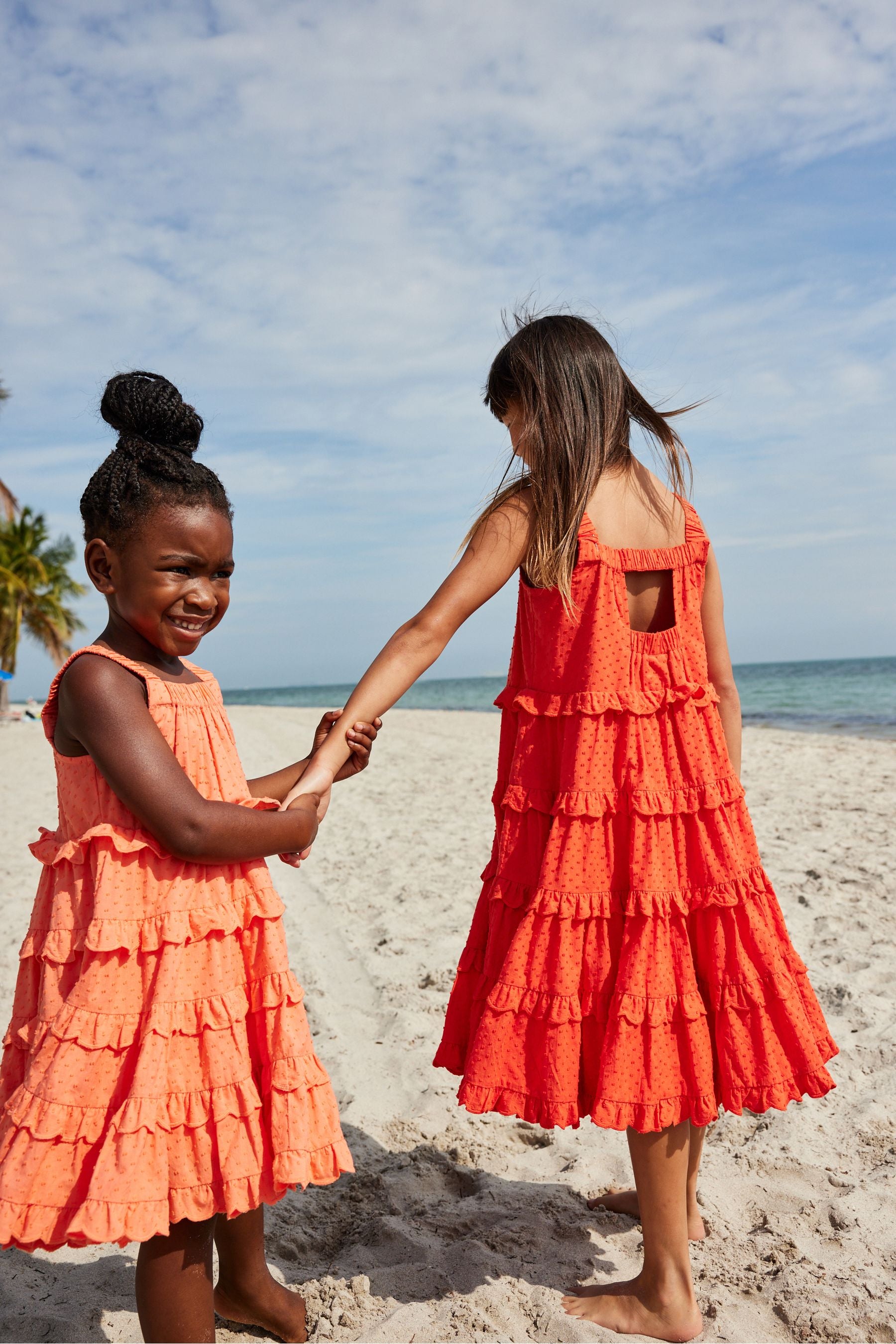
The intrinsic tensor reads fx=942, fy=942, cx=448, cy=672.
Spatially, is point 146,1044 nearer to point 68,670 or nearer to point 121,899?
point 121,899

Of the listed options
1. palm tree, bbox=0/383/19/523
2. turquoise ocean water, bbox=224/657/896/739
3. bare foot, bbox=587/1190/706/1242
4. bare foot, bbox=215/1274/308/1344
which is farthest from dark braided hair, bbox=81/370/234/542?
palm tree, bbox=0/383/19/523

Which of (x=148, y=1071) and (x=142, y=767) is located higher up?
(x=142, y=767)

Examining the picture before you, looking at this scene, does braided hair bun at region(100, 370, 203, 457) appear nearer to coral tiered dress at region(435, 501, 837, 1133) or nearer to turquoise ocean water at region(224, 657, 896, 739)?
coral tiered dress at region(435, 501, 837, 1133)

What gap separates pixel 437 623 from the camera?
2289 mm

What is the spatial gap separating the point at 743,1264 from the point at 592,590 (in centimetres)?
177

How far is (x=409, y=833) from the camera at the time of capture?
770 centimetres

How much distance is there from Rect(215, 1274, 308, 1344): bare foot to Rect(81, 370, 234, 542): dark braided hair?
5.62 ft

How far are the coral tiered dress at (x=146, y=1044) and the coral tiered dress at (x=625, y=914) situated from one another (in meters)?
0.50

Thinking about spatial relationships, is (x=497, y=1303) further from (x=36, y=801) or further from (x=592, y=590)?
(x=36, y=801)

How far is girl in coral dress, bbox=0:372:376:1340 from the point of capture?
1.71 metres

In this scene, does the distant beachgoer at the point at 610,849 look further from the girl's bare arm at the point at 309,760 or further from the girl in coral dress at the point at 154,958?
the girl in coral dress at the point at 154,958

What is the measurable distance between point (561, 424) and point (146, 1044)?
5.29 ft

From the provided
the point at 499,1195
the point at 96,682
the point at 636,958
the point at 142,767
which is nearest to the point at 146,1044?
the point at 142,767

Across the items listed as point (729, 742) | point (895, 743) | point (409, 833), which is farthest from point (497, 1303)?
point (895, 743)
